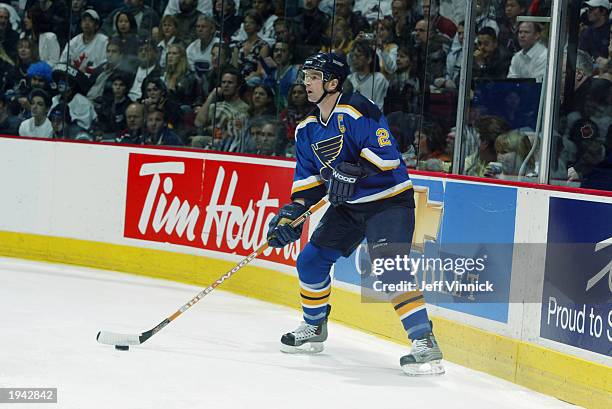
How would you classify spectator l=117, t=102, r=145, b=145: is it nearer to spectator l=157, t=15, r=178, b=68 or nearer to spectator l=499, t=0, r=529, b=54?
spectator l=157, t=15, r=178, b=68

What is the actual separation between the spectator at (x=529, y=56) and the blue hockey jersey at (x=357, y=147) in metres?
0.84

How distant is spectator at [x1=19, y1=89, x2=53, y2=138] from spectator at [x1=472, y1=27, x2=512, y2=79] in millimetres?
3774

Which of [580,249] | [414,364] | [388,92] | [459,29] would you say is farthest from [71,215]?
[580,249]

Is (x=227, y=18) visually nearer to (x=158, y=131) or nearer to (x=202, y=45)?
(x=202, y=45)

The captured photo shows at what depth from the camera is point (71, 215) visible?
7715 mm

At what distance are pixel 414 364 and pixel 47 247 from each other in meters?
3.80

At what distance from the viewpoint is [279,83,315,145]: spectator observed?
24.4ft

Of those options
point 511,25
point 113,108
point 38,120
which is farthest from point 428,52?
point 38,120

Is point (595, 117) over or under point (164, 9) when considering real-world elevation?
under

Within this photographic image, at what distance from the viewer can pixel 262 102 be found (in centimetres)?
768

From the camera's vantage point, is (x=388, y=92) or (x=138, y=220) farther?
(x=138, y=220)

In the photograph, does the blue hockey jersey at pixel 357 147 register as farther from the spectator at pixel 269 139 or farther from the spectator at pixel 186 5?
the spectator at pixel 186 5

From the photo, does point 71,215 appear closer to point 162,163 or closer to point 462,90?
point 162,163

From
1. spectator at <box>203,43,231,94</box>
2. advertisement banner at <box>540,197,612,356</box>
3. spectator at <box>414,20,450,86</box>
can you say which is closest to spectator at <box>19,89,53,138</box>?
spectator at <box>203,43,231,94</box>
